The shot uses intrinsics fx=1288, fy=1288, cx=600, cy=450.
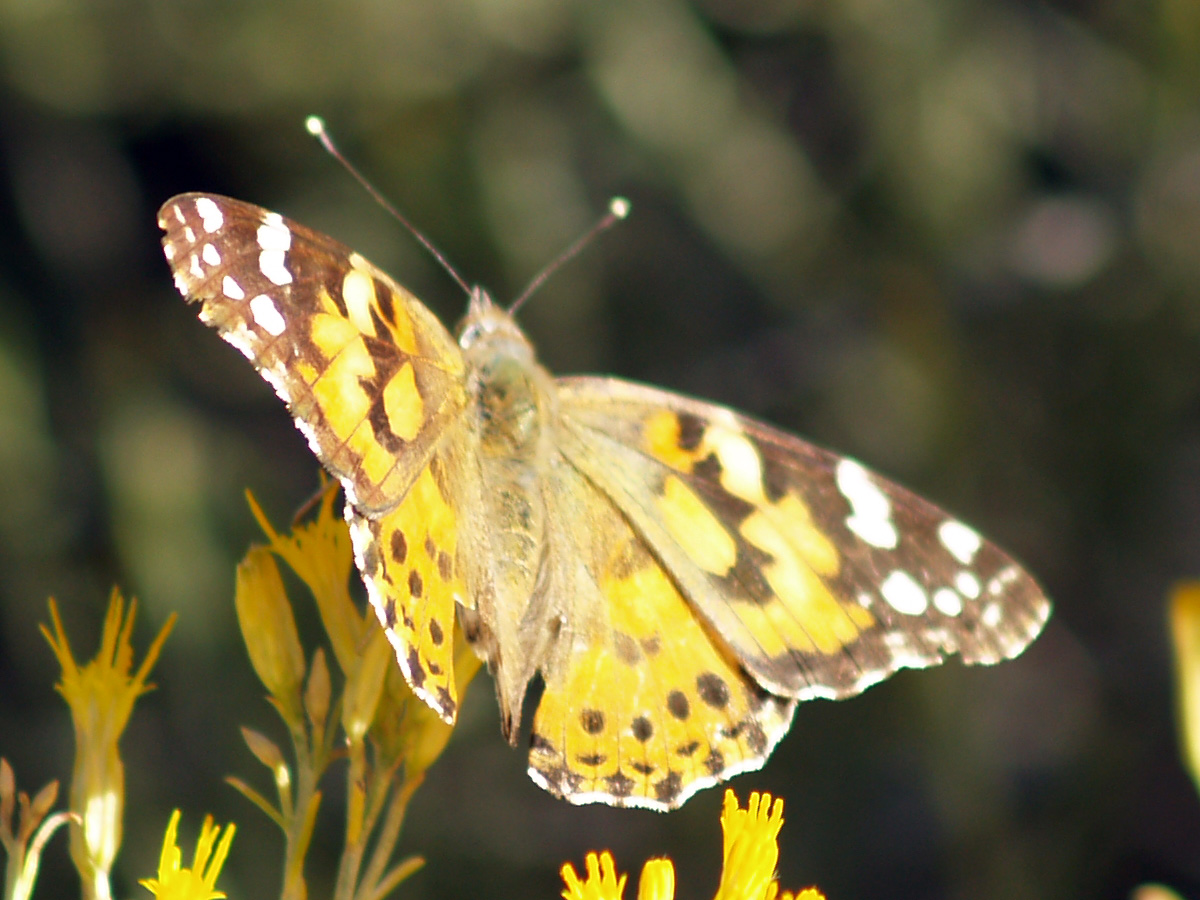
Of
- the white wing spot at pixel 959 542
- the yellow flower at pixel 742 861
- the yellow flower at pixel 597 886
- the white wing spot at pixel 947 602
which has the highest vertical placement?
the white wing spot at pixel 959 542

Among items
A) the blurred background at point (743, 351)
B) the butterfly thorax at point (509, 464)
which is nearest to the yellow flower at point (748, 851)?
the butterfly thorax at point (509, 464)

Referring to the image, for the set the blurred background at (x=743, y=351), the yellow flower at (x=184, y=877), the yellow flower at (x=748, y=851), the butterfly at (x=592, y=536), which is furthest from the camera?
the blurred background at (x=743, y=351)

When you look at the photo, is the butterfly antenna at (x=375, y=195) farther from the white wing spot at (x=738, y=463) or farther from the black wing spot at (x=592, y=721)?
the black wing spot at (x=592, y=721)

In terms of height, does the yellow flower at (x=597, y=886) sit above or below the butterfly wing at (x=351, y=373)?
below

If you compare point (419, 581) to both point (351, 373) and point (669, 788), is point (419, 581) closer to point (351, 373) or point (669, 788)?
point (351, 373)

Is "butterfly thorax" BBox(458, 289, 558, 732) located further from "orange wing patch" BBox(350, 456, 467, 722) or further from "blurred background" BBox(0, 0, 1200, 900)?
"blurred background" BBox(0, 0, 1200, 900)

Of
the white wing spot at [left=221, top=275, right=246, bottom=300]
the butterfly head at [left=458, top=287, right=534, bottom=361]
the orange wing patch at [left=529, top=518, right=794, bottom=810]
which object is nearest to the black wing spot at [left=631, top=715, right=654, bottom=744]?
the orange wing patch at [left=529, top=518, right=794, bottom=810]
